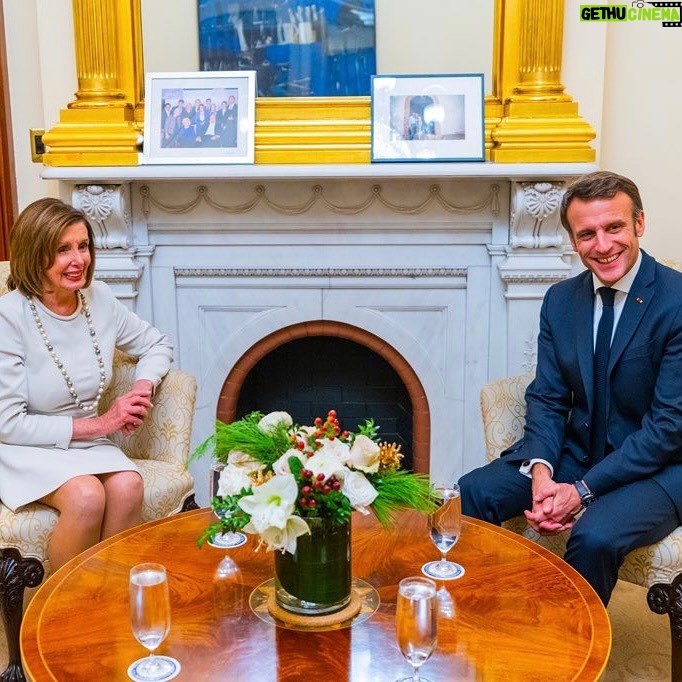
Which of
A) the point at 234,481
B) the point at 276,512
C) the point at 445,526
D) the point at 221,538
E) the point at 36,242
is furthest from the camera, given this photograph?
the point at 36,242

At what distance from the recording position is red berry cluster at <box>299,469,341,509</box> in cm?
135

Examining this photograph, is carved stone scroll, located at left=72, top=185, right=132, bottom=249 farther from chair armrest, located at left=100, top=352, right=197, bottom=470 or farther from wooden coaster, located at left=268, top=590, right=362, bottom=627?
wooden coaster, located at left=268, top=590, right=362, bottom=627

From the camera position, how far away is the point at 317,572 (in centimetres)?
145

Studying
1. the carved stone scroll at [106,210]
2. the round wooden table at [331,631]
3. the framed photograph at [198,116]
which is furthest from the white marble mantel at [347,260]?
the round wooden table at [331,631]

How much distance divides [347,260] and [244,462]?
163cm

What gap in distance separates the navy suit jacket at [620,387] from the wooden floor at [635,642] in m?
0.53

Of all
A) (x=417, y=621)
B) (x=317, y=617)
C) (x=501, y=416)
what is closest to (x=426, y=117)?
(x=501, y=416)

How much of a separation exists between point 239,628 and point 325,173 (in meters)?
1.69

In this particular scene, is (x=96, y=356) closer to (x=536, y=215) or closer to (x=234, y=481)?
(x=234, y=481)

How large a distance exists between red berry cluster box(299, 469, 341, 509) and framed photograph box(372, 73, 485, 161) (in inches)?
67.3

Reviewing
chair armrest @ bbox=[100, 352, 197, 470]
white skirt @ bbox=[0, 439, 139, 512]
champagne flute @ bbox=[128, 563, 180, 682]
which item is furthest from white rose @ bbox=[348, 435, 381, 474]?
chair armrest @ bbox=[100, 352, 197, 470]

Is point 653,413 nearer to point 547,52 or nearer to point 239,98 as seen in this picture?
point 547,52

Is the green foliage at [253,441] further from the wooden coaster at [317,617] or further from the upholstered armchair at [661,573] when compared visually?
the upholstered armchair at [661,573]

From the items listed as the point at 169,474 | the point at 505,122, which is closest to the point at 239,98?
the point at 505,122
